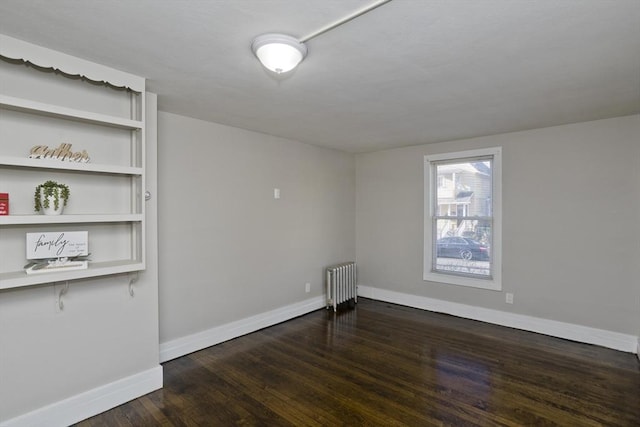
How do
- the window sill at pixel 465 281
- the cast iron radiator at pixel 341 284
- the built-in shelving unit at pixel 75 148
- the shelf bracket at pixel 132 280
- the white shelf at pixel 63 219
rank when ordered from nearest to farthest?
1. the white shelf at pixel 63 219
2. the built-in shelving unit at pixel 75 148
3. the shelf bracket at pixel 132 280
4. the window sill at pixel 465 281
5. the cast iron radiator at pixel 341 284

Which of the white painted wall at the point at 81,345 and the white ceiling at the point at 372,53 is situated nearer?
the white ceiling at the point at 372,53

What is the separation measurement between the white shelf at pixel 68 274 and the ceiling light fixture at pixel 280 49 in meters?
1.74

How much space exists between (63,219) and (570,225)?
4.75 m

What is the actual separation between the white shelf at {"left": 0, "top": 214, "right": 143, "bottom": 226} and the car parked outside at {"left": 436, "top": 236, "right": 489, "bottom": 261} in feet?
12.7

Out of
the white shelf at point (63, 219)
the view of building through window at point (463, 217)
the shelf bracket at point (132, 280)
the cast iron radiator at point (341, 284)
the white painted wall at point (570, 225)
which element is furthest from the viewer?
the cast iron radiator at point (341, 284)

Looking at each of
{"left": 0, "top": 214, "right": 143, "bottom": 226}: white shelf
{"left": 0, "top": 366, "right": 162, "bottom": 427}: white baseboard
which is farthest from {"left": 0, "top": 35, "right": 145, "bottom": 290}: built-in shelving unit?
{"left": 0, "top": 366, "right": 162, "bottom": 427}: white baseboard

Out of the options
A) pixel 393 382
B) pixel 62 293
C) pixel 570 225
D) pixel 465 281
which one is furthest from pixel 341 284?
pixel 62 293

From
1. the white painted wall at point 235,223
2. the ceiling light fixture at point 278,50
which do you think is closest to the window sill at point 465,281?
the white painted wall at point 235,223

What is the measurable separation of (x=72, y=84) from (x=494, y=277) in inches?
186

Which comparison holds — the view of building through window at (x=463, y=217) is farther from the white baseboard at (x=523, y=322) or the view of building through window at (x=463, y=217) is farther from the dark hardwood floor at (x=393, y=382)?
the dark hardwood floor at (x=393, y=382)

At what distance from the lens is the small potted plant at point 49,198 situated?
6.97 ft

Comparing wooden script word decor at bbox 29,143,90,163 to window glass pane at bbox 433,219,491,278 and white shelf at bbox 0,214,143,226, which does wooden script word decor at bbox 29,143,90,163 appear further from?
window glass pane at bbox 433,219,491,278

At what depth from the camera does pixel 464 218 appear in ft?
14.9

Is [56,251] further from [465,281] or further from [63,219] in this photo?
[465,281]
